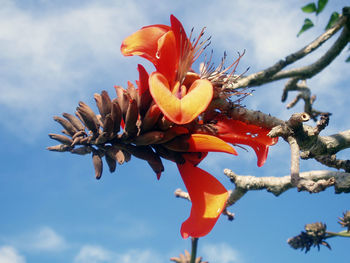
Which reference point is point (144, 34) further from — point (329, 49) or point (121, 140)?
point (329, 49)

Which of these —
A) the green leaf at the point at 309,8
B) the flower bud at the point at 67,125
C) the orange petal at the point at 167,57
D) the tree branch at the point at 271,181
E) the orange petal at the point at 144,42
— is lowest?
the flower bud at the point at 67,125

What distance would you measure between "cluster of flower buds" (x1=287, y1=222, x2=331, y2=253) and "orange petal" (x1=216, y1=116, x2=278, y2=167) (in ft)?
4.32

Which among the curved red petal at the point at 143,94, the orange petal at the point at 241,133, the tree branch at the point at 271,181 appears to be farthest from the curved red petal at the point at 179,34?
the tree branch at the point at 271,181

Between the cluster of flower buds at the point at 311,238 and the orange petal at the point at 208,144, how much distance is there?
150 cm

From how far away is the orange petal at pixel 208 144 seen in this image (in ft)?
4.06

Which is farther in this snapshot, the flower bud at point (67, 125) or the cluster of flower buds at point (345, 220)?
the cluster of flower buds at point (345, 220)

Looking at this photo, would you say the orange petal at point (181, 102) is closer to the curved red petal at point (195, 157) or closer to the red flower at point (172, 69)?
the red flower at point (172, 69)

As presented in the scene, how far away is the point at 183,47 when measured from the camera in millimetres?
1427

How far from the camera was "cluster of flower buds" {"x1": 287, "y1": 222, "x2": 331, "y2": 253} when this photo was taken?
246 cm

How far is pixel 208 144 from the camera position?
1256 millimetres

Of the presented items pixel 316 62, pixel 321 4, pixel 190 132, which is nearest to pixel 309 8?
pixel 321 4

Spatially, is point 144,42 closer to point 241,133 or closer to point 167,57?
point 167,57

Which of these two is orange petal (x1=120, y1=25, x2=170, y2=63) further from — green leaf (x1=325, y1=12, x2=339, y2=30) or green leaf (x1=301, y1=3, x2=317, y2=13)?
green leaf (x1=325, y1=12, x2=339, y2=30)

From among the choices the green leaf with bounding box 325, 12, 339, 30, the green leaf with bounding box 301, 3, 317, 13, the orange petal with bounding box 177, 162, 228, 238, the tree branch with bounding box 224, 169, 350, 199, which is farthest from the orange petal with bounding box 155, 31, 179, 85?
the green leaf with bounding box 325, 12, 339, 30
